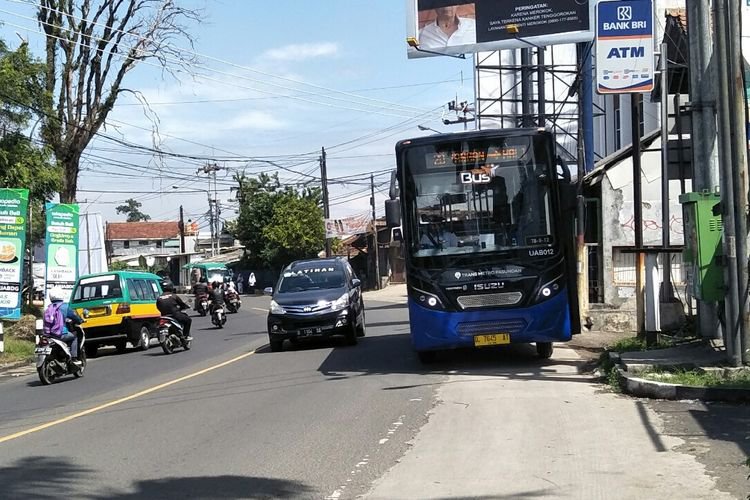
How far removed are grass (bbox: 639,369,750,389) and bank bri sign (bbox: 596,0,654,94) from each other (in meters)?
4.41

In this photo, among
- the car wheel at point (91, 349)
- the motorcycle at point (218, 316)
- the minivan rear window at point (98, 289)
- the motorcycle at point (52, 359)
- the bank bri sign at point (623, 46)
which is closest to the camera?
the bank bri sign at point (623, 46)

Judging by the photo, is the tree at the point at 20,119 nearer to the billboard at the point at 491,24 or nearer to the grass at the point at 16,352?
the grass at the point at 16,352

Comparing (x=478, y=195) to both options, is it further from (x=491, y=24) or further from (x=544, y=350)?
(x=491, y=24)

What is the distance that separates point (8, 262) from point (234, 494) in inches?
637

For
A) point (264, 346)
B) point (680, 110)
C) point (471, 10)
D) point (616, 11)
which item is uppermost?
point (471, 10)

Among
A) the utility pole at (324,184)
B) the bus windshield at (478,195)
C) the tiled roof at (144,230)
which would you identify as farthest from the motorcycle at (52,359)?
the tiled roof at (144,230)

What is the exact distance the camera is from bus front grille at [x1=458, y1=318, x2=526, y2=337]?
1229 centimetres

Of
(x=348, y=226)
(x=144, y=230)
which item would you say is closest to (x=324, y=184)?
(x=348, y=226)

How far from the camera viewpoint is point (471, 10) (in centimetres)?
1952

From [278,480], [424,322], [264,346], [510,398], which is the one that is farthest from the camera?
[264,346]

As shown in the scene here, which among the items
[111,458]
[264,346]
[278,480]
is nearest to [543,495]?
[278,480]

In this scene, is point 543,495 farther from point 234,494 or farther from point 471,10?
point 471,10

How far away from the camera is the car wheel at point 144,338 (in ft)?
67.9

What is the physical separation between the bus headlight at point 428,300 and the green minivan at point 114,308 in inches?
400
